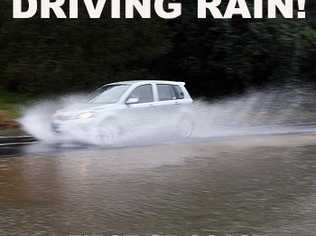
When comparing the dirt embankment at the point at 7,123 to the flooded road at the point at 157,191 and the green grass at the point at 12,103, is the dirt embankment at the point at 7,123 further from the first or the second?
the flooded road at the point at 157,191

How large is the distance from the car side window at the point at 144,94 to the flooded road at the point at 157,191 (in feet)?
7.03

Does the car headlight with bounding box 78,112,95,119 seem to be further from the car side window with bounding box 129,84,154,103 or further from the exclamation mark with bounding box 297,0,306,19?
the exclamation mark with bounding box 297,0,306,19

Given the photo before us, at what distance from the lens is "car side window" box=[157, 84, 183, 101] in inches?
694

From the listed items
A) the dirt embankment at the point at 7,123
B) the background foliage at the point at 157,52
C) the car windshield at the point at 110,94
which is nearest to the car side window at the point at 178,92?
the car windshield at the point at 110,94

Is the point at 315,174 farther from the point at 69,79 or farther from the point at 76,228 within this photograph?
the point at 69,79

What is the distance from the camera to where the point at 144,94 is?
17.1 m

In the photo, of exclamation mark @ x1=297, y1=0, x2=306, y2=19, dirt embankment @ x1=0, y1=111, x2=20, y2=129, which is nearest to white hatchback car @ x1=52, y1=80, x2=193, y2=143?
dirt embankment @ x1=0, y1=111, x2=20, y2=129

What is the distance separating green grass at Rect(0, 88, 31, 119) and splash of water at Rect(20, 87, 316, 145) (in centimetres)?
39

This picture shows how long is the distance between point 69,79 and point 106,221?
625 inches

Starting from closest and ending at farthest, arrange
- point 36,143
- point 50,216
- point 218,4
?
point 50,216 < point 36,143 < point 218,4

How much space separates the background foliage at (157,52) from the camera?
2319 centimetres

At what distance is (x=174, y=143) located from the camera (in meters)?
16.7

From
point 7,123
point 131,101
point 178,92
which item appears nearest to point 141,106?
point 131,101

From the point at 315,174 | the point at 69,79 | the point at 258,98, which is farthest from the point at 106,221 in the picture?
the point at 258,98
